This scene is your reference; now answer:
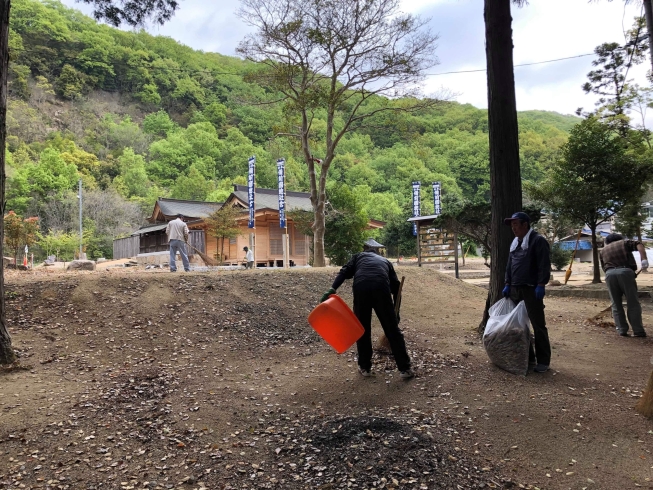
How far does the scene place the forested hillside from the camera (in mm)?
36594

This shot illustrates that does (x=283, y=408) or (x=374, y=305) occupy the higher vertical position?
(x=374, y=305)

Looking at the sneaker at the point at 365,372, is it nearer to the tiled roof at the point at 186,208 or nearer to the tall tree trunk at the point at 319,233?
the tall tree trunk at the point at 319,233

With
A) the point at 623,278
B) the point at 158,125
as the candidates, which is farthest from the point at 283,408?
the point at 158,125

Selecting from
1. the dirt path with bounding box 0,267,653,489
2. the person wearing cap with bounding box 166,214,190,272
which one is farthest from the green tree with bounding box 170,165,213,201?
the dirt path with bounding box 0,267,653,489

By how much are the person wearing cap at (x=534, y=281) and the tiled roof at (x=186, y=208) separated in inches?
1051

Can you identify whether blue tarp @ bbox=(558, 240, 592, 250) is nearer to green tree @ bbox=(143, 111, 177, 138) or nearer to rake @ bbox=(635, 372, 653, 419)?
rake @ bbox=(635, 372, 653, 419)

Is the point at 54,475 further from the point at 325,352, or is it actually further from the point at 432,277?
the point at 432,277

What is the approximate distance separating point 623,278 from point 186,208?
29.2 m

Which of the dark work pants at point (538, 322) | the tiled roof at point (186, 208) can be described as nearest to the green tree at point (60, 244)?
the tiled roof at point (186, 208)

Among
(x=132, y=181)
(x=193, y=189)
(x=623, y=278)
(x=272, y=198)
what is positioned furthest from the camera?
(x=132, y=181)

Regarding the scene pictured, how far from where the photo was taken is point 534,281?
168 inches

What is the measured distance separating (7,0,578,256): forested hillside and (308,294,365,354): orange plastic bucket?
26231mm

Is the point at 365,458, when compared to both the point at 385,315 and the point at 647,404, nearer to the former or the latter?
the point at 385,315

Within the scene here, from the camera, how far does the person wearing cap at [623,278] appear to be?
599 cm
